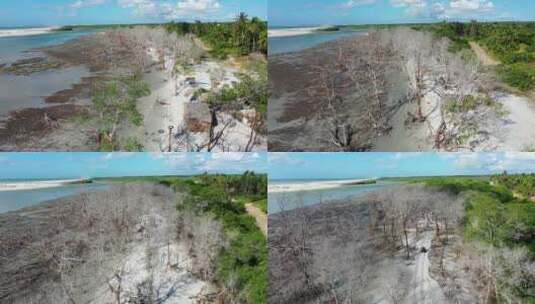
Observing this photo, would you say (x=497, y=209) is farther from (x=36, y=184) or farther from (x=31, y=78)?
(x=31, y=78)

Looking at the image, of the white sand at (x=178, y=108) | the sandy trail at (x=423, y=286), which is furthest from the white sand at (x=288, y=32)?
the sandy trail at (x=423, y=286)

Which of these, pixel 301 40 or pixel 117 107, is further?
pixel 301 40

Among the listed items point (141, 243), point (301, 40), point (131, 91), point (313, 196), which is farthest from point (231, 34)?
point (141, 243)

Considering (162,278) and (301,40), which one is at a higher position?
(301,40)

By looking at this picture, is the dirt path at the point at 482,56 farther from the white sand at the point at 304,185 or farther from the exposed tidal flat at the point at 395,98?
the white sand at the point at 304,185

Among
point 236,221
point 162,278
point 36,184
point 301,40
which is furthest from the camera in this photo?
point 236,221

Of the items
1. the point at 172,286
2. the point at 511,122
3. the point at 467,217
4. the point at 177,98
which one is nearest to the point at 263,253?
the point at 172,286
